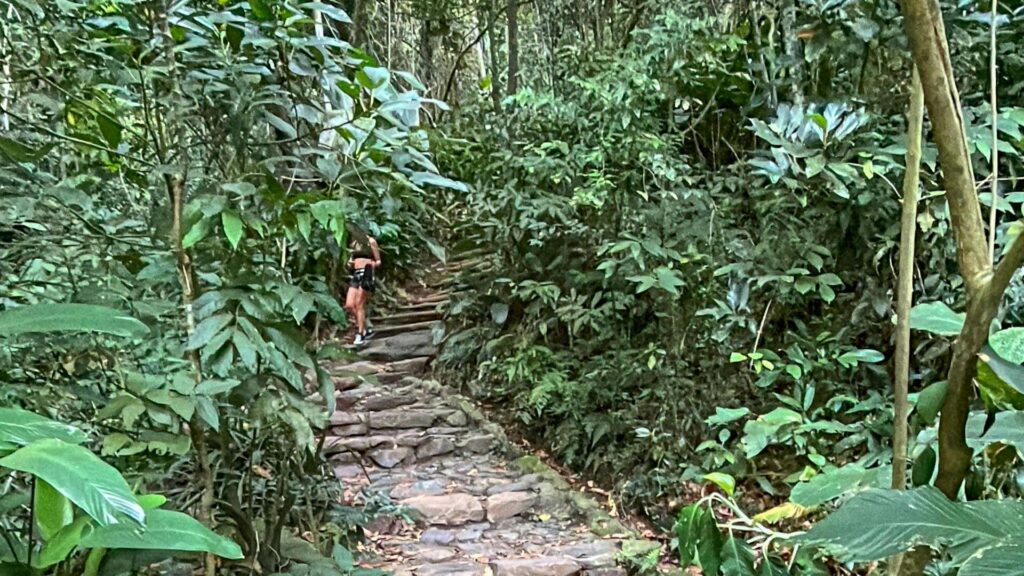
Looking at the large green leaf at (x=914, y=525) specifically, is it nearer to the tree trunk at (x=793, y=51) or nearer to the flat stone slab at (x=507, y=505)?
the tree trunk at (x=793, y=51)

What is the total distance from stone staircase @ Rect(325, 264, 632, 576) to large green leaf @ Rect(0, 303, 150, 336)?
3.22 ft

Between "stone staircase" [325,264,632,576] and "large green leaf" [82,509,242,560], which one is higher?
"large green leaf" [82,509,242,560]

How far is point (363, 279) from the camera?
5.95 m

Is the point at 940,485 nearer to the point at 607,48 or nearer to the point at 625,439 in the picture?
the point at 625,439

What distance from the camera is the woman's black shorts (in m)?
5.90

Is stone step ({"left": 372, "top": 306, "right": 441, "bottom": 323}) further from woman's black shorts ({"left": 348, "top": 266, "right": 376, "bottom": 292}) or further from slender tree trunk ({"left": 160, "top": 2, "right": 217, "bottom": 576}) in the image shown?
slender tree trunk ({"left": 160, "top": 2, "right": 217, "bottom": 576})

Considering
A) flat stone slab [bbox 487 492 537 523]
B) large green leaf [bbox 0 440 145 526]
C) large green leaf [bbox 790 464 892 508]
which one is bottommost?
flat stone slab [bbox 487 492 537 523]

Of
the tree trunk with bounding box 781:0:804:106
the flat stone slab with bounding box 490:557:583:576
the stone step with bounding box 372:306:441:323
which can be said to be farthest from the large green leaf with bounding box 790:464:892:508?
the stone step with bounding box 372:306:441:323

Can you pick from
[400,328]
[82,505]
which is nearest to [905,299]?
[82,505]

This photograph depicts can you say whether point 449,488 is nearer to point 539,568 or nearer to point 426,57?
point 539,568

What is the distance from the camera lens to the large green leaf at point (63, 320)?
89 cm

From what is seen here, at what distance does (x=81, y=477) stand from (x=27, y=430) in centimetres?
15

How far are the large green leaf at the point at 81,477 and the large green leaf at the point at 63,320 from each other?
0.30m

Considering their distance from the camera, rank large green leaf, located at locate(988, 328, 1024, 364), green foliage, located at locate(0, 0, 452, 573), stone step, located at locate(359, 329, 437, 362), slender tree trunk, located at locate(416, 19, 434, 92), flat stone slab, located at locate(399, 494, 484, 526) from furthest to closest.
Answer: slender tree trunk, located at locate(416, 19, 434, 92) → stone step, located at locate(359, 329, 437, 362) → flat stone slab, located at locate(399, 494, 484, 526) → green foliage, located at locate(0, 0, 452, 573) → large green leaf, located at locate(988, 328, 1024, 364)
